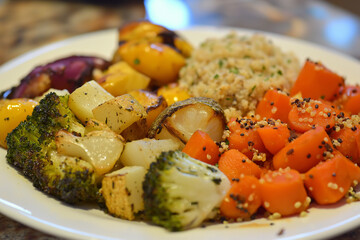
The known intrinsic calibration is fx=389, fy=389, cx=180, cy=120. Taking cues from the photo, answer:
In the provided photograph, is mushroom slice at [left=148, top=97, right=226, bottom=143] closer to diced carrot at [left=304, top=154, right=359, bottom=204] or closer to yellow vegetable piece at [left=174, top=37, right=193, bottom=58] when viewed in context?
diced carrot at [left=304, top=154, right=359, bottom=204]

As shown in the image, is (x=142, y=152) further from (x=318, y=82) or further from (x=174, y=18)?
(x=174, y=18)

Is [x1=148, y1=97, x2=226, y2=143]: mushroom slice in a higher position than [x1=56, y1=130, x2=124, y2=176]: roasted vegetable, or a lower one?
higher

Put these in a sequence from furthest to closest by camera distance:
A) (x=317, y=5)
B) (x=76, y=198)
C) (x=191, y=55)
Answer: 1. (x=317, y=5)
2. (x=191, y=55)
3. (x=76, y=198)

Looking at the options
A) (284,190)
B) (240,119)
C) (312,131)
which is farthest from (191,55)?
(284,190)

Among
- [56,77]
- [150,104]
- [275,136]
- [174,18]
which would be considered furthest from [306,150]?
[174,18]

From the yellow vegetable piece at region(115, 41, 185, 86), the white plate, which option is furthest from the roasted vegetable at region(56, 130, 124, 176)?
the yellow vegetable piece at region(115, 41, 185, 86)

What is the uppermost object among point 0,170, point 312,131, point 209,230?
point 312,131

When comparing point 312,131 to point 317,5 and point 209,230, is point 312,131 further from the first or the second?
point 317,5
